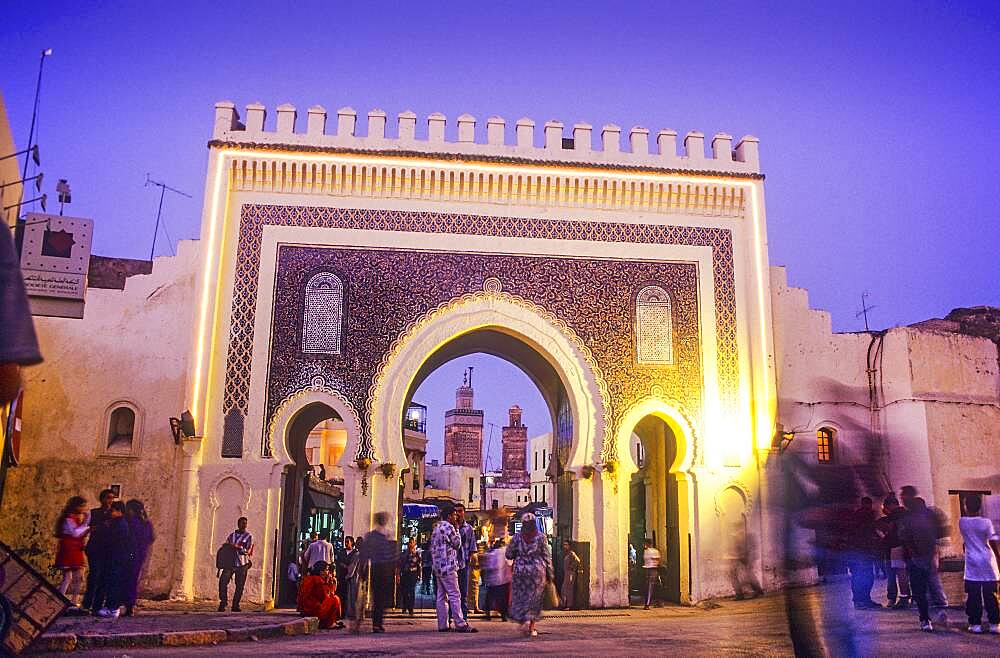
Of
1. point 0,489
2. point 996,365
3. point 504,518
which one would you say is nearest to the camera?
point 504,518

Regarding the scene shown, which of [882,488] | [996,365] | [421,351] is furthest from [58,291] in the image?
[996,365]

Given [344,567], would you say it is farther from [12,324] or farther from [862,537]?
[12,324]

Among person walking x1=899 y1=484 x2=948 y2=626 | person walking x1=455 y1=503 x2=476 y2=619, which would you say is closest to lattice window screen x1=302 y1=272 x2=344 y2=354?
person walking x1=455 y1=503 x2=476 y2=619

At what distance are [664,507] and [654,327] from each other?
329cm

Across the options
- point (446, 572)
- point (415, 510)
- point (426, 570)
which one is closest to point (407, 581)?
point (446, 572)

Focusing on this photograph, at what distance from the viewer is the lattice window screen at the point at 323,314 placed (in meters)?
14.0

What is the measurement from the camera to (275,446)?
1350cm

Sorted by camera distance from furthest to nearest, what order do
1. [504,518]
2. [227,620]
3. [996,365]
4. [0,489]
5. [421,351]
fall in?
1. [996,365]
2. [421,351]
3. [0,489]
4. [504,518]
5. [227,620]

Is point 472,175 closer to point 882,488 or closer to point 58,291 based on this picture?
point 58,291

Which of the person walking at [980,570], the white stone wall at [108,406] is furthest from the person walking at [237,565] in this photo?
the person walking at [980,570]

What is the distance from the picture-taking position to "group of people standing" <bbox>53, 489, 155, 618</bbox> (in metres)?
9.46

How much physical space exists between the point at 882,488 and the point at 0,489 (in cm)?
1301

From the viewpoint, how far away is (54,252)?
1303cm

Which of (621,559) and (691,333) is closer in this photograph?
(621,559)
